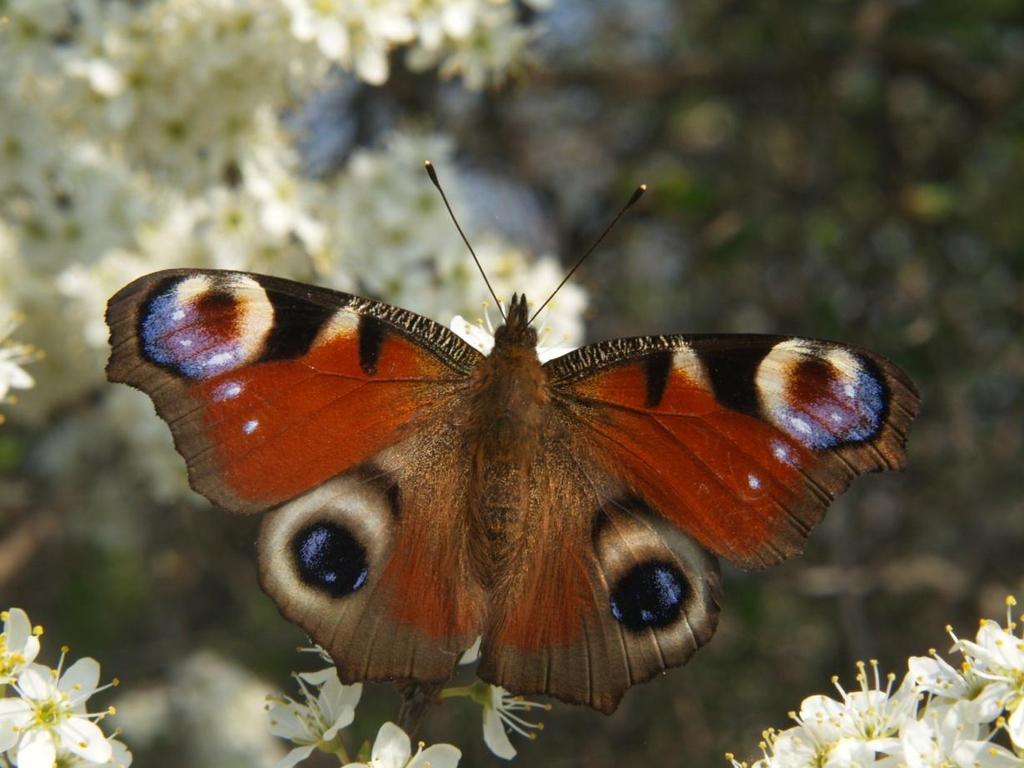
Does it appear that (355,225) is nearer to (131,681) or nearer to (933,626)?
(131,681)

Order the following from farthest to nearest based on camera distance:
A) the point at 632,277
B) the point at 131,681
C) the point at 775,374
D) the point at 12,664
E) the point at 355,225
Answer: the point at 632,277 → the point at 131,681 → the point at 355,225 → the point at 775,374 → the point at 12,664

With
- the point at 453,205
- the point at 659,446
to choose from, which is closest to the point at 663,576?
the point at 659,446

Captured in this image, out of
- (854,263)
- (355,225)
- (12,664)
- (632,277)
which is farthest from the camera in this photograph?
(632,277)

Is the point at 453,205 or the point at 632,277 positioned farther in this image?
the point at 632,277

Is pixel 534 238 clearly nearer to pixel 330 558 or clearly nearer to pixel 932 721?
pixel 330 558

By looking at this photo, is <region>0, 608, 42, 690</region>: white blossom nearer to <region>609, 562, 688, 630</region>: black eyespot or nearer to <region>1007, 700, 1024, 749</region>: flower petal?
<region>609, 562, 688, 630</region>: black eyespot

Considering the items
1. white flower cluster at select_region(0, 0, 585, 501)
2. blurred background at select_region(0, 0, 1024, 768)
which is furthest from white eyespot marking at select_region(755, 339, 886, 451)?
blurred background at select_region(0, 0, 1024, 768)

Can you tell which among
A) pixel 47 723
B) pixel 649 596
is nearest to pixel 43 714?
pixel 47 723
